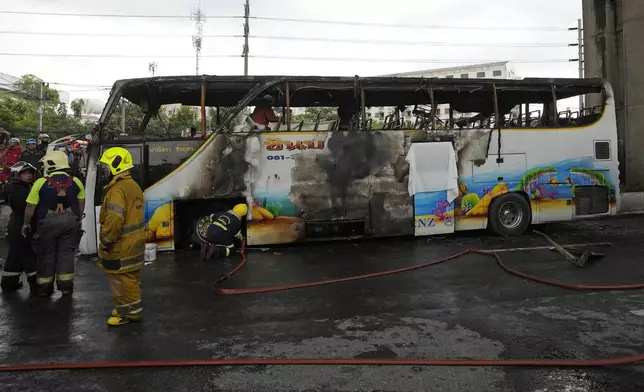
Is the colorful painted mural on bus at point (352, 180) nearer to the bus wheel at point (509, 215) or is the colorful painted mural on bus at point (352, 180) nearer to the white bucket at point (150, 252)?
the bus wheel at point (509, 215)

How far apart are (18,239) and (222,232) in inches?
114

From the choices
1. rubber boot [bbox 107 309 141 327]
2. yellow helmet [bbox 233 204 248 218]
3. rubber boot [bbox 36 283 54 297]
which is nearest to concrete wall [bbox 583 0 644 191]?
yellow helmet [bbox 233 204 248 218]

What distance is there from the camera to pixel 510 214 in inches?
370

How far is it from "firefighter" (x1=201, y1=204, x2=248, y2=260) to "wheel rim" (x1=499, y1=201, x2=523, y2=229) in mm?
5140

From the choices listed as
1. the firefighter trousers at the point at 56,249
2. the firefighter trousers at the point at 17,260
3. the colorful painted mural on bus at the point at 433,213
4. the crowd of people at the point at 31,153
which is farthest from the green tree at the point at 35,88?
the colorful painted mural on bus at the point at 433,213

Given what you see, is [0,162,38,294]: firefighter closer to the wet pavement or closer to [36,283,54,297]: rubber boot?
[36,283,54,297]: rubber boot

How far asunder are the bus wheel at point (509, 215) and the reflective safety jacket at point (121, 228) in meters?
6.84

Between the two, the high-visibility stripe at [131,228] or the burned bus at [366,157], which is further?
the burned bus at [366,157]

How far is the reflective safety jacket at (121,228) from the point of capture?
4445 millimetres

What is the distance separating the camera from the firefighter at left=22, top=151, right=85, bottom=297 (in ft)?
18.0

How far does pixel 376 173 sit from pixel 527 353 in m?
5.07

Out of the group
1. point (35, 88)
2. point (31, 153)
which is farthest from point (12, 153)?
point (35, 88)

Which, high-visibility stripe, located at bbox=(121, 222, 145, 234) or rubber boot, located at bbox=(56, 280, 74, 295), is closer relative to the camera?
high-visibility stripe, located at bbox=(121, 222, 145, 234)

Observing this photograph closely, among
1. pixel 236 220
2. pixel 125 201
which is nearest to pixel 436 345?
pixel 125 201
